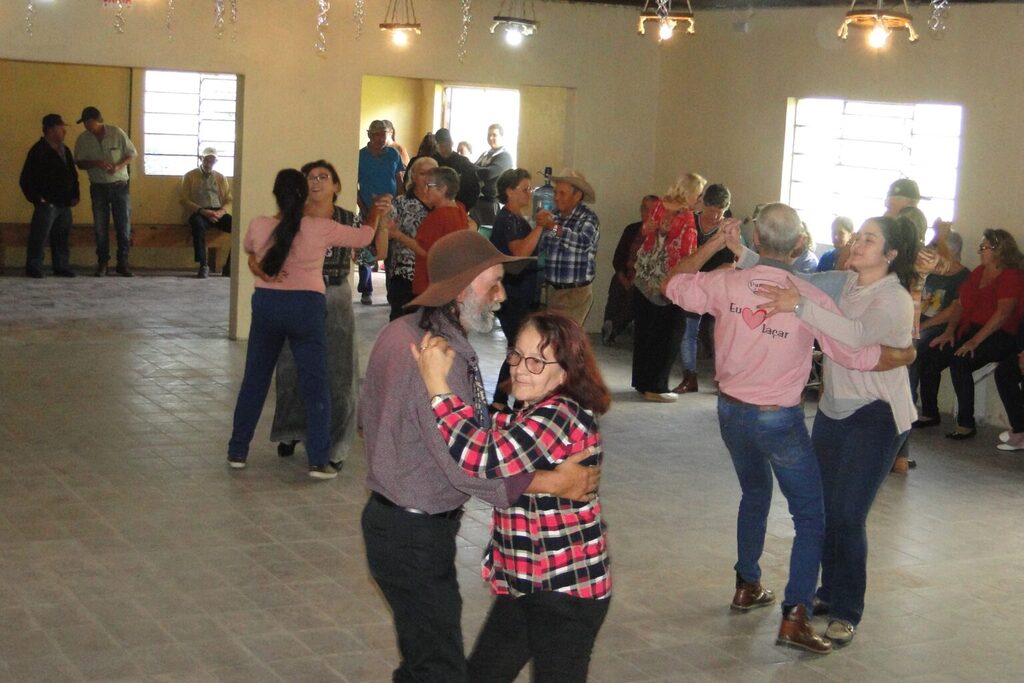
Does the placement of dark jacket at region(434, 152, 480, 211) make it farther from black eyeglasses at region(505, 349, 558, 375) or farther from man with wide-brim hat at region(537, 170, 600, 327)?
black eyeglasses at region(505, 349, 558, 375)

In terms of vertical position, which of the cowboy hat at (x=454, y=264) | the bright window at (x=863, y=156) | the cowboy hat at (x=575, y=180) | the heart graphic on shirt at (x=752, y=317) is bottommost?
the heart graphic on shirt at (x=752, y=317)

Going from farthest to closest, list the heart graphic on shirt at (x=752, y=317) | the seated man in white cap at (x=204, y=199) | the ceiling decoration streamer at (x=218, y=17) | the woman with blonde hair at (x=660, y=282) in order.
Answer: the seated man in white cap at (x=204, y=199) < the ceiling decoration streamer at (x=218, y=17) < the woman with blonde hair at (x=660, y=282) < the heart graphic on shirt at (x=752, y=317)

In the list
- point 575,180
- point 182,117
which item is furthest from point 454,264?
point 182,117

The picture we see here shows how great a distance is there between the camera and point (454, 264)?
11.7 feet

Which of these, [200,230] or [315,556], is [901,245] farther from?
[200,230]

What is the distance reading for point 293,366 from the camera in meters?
7.50

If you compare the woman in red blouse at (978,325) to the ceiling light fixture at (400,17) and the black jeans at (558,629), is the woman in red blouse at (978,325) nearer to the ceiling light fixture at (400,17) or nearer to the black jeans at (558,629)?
the ceiling light fixture at (400,17)

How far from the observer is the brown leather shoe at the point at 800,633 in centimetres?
519

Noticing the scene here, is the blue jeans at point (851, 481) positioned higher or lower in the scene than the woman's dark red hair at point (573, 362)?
lower

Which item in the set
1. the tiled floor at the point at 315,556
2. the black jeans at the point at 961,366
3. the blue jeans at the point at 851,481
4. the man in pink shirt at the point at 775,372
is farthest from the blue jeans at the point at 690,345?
the man in pink shirt at the point at 775,372

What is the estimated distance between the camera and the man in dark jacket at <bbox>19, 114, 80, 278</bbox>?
1504 cm

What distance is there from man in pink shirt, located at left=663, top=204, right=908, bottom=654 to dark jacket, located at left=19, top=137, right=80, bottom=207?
1147cm

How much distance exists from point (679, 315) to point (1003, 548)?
3774 mm

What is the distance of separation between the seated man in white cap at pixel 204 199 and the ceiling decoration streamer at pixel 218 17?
538cm
